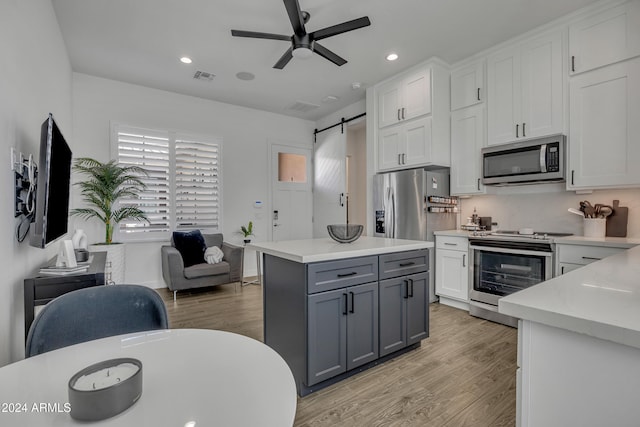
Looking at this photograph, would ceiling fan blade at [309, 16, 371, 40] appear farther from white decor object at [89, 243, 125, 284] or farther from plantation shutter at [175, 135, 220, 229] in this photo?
white decor object at [89, 243, 125, 284]

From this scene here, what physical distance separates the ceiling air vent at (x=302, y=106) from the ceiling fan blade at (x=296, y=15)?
2.54 meters

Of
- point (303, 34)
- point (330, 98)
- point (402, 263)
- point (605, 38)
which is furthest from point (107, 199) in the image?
point (605, 38)

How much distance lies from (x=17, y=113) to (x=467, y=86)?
13.6 feet

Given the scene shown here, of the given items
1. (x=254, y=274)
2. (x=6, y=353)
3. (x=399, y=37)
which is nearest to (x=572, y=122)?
(x=399, y=37)

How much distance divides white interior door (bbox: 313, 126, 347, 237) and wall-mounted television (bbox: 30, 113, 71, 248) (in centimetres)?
393

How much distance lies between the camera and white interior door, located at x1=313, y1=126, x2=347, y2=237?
543 centimetres

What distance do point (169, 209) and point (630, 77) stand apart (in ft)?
17.9

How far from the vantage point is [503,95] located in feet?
→ 10.9

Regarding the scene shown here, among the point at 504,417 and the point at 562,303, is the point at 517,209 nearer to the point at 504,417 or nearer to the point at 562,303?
the point at 504,417

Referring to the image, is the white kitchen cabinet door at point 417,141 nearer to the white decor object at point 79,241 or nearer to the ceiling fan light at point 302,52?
the ceiling fan light at point 302,52

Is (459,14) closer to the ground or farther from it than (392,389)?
farther from it

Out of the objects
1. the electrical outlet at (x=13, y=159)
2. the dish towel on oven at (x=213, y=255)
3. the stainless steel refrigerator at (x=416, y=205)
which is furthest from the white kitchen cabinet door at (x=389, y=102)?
the electrical outlet at (x=13, y=159)

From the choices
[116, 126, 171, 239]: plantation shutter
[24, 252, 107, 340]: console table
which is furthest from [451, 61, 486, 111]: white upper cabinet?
[116, 126, 171, 239]: plantation shutter

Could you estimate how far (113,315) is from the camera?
1189mm
